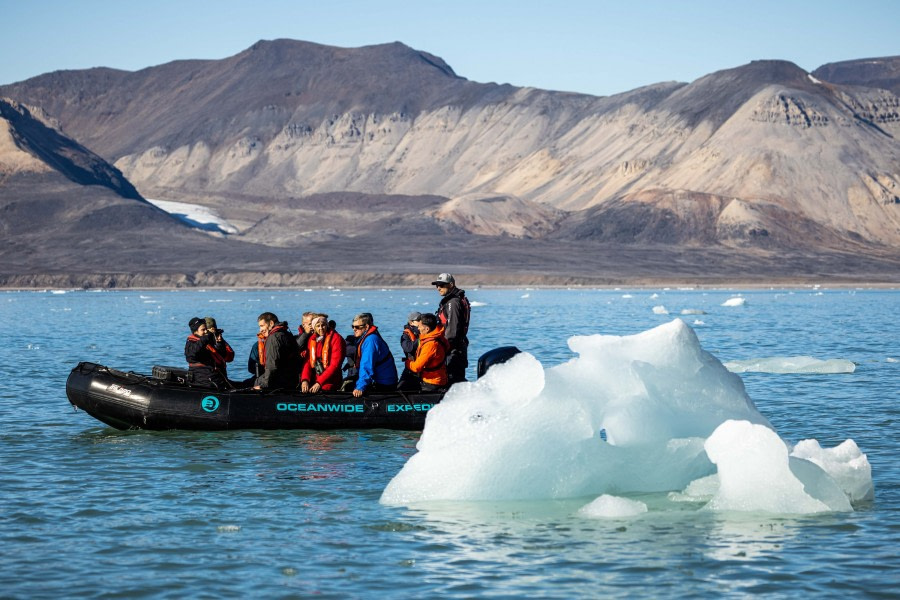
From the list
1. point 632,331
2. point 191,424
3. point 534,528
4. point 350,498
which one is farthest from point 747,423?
point 632,331

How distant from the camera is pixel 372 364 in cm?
1784

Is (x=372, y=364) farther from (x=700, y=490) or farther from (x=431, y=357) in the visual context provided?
(x=700, y=490)

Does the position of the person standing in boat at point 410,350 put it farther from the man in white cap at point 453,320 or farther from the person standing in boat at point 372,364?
the man in white cap at point 453,320

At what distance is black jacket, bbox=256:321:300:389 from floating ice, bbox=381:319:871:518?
555 centimetres

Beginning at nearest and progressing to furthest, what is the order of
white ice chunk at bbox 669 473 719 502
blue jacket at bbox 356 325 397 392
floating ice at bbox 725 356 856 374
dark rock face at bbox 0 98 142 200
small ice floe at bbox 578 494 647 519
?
small ice floe at bbox 578 494 647 519
white ice chunk at bbox 669 473 719 502
blue jacket at bbox 356 325 397 392
floating ice at bbox 725 356 856 374
dark rock face at bbox 0 98 142 200

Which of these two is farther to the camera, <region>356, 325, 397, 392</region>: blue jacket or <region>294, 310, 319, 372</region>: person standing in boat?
<region>294, 310, 319, 372</region>: person standing in boat

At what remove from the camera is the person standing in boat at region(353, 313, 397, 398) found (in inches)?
698

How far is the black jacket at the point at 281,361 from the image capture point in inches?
703

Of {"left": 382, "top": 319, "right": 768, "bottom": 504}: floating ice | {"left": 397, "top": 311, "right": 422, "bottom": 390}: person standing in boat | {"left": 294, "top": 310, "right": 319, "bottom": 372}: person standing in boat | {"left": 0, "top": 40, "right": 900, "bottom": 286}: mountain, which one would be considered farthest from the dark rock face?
{"left": 382, "top": 319, "right": 768, "bottom": 504}: floating ice

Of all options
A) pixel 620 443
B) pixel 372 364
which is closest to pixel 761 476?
pixel 620 443

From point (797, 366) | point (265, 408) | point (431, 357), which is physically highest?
point (431, 357)

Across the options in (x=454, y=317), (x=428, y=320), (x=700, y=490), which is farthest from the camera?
(x=454, y=317)

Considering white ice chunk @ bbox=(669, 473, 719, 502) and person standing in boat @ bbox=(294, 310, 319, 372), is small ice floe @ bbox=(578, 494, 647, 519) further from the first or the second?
person standing in boat @ bbox=(294, 310, 319, 372)

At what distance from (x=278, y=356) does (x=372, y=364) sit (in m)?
1.37
